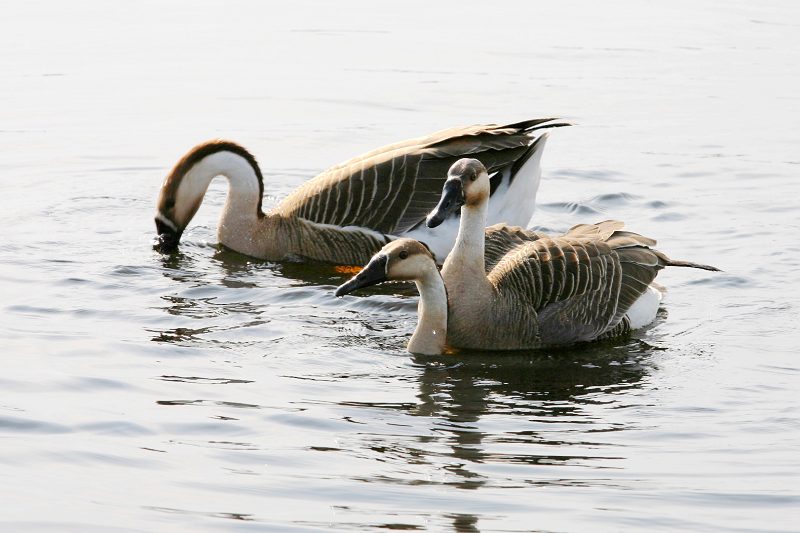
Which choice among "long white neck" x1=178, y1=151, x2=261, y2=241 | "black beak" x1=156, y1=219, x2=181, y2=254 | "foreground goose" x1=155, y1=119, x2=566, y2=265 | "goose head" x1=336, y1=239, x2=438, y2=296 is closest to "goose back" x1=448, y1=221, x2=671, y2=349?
"goose head" x1=336, y1=239, x2=438, y2=296

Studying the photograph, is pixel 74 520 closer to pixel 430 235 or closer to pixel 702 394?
pixel 702 394

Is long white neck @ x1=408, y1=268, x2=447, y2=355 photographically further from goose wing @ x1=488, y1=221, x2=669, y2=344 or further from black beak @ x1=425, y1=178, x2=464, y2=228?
goose wing @ x1=488, y1=221, x2=669, y2=344

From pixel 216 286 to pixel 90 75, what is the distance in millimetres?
7634

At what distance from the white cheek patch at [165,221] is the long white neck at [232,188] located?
272 millimetres

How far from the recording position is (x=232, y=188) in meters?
12.1

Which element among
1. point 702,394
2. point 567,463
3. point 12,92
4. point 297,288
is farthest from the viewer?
point 12,92

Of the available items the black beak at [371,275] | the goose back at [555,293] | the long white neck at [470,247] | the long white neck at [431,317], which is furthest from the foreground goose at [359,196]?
the black beak at [371,275]

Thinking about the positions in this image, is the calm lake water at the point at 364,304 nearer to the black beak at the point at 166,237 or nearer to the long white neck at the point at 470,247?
the black beak at the point at 166,237

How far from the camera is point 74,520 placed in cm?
602

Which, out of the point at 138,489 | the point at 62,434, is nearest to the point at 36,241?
the point at 62,434

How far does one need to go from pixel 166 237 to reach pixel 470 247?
3817mm

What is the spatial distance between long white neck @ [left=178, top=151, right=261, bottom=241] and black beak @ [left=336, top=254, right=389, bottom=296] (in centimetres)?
334

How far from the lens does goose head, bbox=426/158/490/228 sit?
915 centimetres

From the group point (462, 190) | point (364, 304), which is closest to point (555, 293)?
point (462, 190)
